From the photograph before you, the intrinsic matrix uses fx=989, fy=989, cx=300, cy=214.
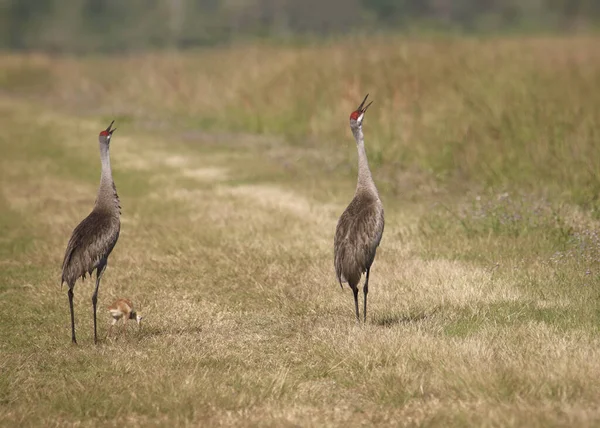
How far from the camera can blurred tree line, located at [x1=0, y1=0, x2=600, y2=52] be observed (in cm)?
7306

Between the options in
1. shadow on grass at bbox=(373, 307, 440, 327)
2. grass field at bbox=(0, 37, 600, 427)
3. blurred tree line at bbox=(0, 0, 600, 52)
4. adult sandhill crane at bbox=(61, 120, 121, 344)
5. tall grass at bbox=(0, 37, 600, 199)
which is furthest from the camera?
blurred tree line at bbox=(0, 0, 600, 52)

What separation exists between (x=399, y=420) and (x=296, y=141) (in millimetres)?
15068

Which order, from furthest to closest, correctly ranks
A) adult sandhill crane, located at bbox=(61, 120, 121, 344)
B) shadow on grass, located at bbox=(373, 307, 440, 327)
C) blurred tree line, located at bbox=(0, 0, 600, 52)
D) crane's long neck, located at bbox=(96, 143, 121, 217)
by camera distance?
1. blurred tree line, located at bbox=(0, 0, 600, 52)
2. crane's long neck, located at bbox=(96, 143, 121, 217)
3. shadow on grass, located at bbox=(373, 307, 440, 327)
4. adult sandhill crane, located at bbox=(61, 120, 121, 344)

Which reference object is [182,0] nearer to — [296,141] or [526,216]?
[296,141]

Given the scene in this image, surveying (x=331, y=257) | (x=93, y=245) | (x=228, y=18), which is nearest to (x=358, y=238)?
(x=93, y=245)

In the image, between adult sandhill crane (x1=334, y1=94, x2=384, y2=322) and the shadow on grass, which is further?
the shadow on grass

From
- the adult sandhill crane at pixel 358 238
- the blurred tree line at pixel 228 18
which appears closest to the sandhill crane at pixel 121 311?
the adult sandhill crane at pixel 358 238

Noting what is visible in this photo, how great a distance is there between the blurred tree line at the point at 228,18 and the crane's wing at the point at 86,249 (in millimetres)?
58209

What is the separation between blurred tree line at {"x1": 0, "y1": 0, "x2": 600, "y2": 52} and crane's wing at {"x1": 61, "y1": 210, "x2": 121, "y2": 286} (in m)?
58.2

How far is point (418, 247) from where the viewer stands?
10883 millimetres

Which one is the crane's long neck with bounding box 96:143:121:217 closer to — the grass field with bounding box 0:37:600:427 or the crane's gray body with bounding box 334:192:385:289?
the grass field with bounding box 0:37:600:427

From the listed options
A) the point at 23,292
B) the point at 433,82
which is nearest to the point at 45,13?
the point at 433,82

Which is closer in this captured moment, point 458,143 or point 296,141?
point 458,143

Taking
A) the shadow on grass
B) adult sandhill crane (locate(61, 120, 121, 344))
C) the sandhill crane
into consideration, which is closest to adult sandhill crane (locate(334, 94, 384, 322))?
the shadow on grass
